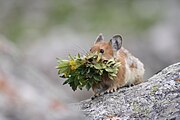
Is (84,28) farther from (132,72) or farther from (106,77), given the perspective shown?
(106,77)

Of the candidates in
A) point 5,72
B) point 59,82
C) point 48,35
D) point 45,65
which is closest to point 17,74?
point 5,72

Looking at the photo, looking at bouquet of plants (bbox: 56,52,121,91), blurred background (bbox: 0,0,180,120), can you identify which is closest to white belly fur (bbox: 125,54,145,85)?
bouquet of plants (bbox: 56,52,121,91)

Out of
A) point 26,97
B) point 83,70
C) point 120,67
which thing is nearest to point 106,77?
point 120,67

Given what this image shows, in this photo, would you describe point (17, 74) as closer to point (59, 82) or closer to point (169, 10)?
point (59, 82)

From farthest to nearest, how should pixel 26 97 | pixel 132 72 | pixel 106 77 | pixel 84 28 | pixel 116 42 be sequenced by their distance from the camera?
pixel 84 28, pixel 132 72, pixel 116 42, pixel 106 77, pixel 26 97

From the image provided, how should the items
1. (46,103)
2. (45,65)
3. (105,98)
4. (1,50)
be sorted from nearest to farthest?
1. (46,103)
2. (1,50)
3. (105,98)
4. (45,65)

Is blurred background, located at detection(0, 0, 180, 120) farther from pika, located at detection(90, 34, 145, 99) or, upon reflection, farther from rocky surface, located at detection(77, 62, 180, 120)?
rocky surface, located at detection(77, 62, 180, 120)
